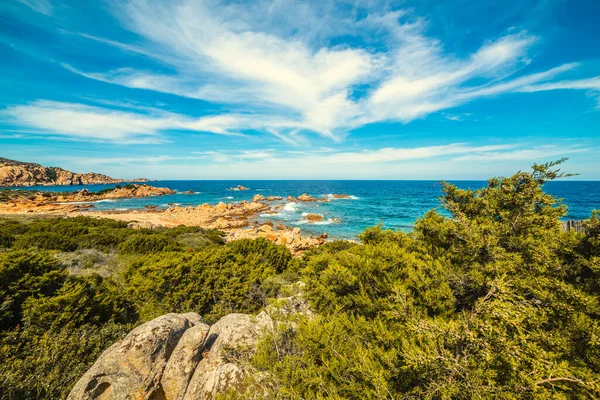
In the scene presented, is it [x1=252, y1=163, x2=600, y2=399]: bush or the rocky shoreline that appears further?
the rocky shoreline

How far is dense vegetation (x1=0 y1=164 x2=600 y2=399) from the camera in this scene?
279cm

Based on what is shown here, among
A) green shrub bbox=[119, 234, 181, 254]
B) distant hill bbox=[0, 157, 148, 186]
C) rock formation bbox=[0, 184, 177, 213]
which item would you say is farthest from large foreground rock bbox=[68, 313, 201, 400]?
distant hill bbox=[0, 157, 148, 186]

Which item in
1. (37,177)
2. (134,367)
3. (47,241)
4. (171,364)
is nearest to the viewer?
(134,367)

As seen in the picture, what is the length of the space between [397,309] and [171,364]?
4.78m

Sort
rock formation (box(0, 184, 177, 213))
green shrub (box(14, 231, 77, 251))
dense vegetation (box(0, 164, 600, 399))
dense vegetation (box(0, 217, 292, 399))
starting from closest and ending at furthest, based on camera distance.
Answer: dense vegetation (box(0, 164, 600, 399)), dense vegetation (box(0, 217, 292, 399)), green shrub (box(14, 231, 77, 251)), rock formation (box(0, 184, 177, 213))

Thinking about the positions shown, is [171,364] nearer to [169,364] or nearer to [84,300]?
[169,364]

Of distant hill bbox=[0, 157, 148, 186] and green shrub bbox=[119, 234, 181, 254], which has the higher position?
distant hill bbox=[0, 157, 148, 186]

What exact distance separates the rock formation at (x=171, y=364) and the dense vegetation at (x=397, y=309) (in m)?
0.60

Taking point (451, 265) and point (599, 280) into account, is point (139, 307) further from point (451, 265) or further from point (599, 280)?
point (599, 280)

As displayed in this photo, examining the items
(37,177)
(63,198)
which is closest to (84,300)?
(63,198)

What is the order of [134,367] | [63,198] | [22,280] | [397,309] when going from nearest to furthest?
[397,309], [134,367], [22,280], [63,198]

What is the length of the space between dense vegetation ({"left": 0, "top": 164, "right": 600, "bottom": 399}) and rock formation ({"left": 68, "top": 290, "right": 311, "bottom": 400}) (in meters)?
0.60

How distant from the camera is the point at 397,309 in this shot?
4.25m

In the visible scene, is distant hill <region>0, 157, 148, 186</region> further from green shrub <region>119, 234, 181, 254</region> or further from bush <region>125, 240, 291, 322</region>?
bush <region>125, 240, 291, 322</region>
